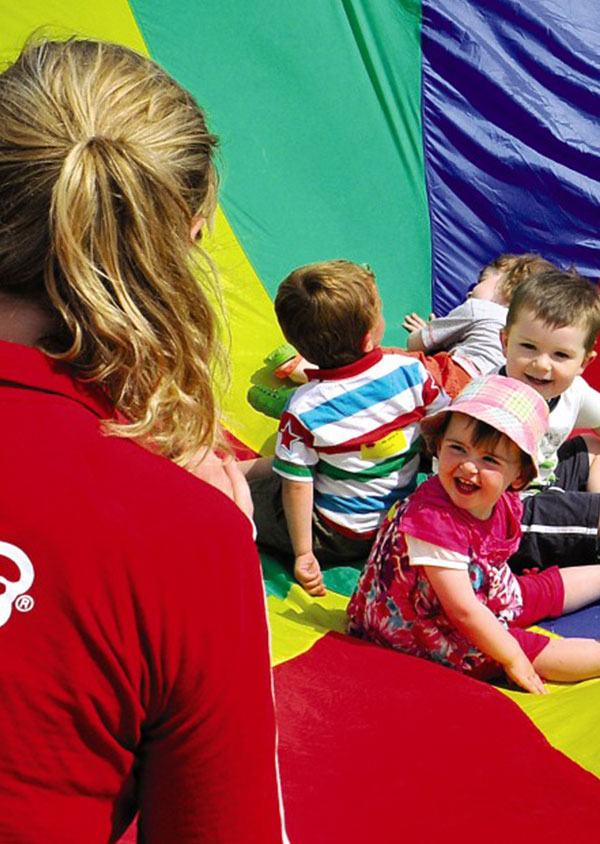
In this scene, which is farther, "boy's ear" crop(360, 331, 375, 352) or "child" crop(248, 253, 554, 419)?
"child" crop(248, 253, 554, 419)

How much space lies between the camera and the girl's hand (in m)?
1.84

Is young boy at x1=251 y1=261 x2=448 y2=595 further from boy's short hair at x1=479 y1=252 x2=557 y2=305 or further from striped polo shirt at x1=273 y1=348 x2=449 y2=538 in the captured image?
boy's short hair at x1=479 y1=252 x2=557 y2=305

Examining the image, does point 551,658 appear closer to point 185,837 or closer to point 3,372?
point 185,837

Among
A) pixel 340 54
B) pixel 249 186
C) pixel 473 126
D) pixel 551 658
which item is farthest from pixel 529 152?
pixel 551 658

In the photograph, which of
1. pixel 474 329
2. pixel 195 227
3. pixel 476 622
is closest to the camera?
pixel 195 227

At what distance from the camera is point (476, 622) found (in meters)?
1.83

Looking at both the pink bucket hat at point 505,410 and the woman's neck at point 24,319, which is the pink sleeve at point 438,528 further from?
the woman's neck at point 24,319

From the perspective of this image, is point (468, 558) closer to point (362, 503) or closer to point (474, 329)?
point (362, 503)

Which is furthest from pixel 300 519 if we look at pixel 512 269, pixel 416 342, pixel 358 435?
pixel 512 269

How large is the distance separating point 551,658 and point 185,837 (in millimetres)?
1180

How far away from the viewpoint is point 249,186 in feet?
10.6

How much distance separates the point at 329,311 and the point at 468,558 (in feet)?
2.22

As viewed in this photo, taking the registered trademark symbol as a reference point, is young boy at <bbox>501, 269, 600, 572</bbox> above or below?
below

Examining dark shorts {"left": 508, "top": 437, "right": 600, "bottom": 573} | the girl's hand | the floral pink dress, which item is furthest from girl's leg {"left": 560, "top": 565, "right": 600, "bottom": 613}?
the girl's hand
